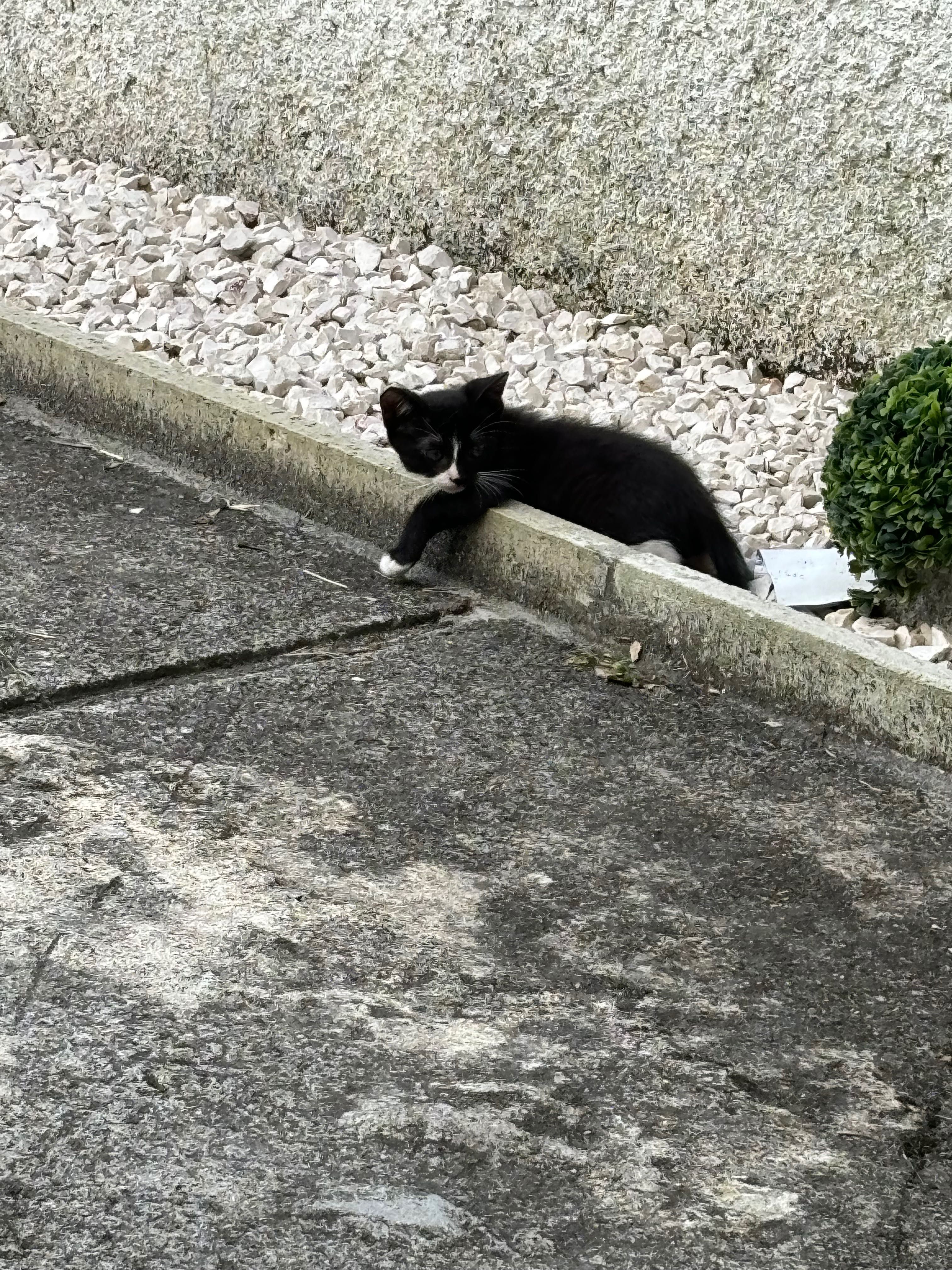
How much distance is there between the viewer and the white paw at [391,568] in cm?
443

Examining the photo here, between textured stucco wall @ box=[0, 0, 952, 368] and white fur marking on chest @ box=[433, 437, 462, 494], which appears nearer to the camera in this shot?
white fur marking on chest @ box=[433, 437, 462, 494]

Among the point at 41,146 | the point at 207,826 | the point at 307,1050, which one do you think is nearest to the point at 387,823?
the point at 207,826

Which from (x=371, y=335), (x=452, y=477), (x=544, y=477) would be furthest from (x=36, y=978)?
(x=371, y=335)

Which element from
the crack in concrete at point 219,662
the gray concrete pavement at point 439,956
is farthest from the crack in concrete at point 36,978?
the crack in concrete at point 219,662

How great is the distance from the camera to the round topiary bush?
3811 mm

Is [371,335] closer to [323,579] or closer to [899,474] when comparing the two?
[323,579]

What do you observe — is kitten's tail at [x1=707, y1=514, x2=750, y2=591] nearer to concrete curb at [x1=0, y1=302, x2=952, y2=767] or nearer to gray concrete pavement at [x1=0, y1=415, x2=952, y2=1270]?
concrete curb at [x1=0, y1=302, x2=952, y2=767]

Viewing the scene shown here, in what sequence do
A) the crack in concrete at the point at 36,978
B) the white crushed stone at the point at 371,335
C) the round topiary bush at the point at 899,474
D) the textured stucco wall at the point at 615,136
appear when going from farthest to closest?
the textured stucco wall at the point at 615,136 → the white crushed stone at the point at 371,335 → the round topiary bush at the point at 899,474 → the crack in concrete at the point at 36,978

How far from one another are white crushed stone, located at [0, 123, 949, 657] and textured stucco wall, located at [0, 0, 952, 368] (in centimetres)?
18

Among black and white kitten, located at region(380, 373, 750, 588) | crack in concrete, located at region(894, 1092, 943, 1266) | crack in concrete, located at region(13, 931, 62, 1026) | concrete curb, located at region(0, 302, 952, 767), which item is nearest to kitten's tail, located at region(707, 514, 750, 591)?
black and white kitten, located at region(380, 373, 750, 588)

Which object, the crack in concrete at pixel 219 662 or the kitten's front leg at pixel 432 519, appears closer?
the crack in concrete at pixel 219 662

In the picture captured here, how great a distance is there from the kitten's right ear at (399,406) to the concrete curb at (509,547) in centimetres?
20

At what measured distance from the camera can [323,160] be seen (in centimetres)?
685

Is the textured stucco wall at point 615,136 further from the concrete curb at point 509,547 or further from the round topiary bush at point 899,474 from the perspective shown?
the concrete curb at point 509,547
